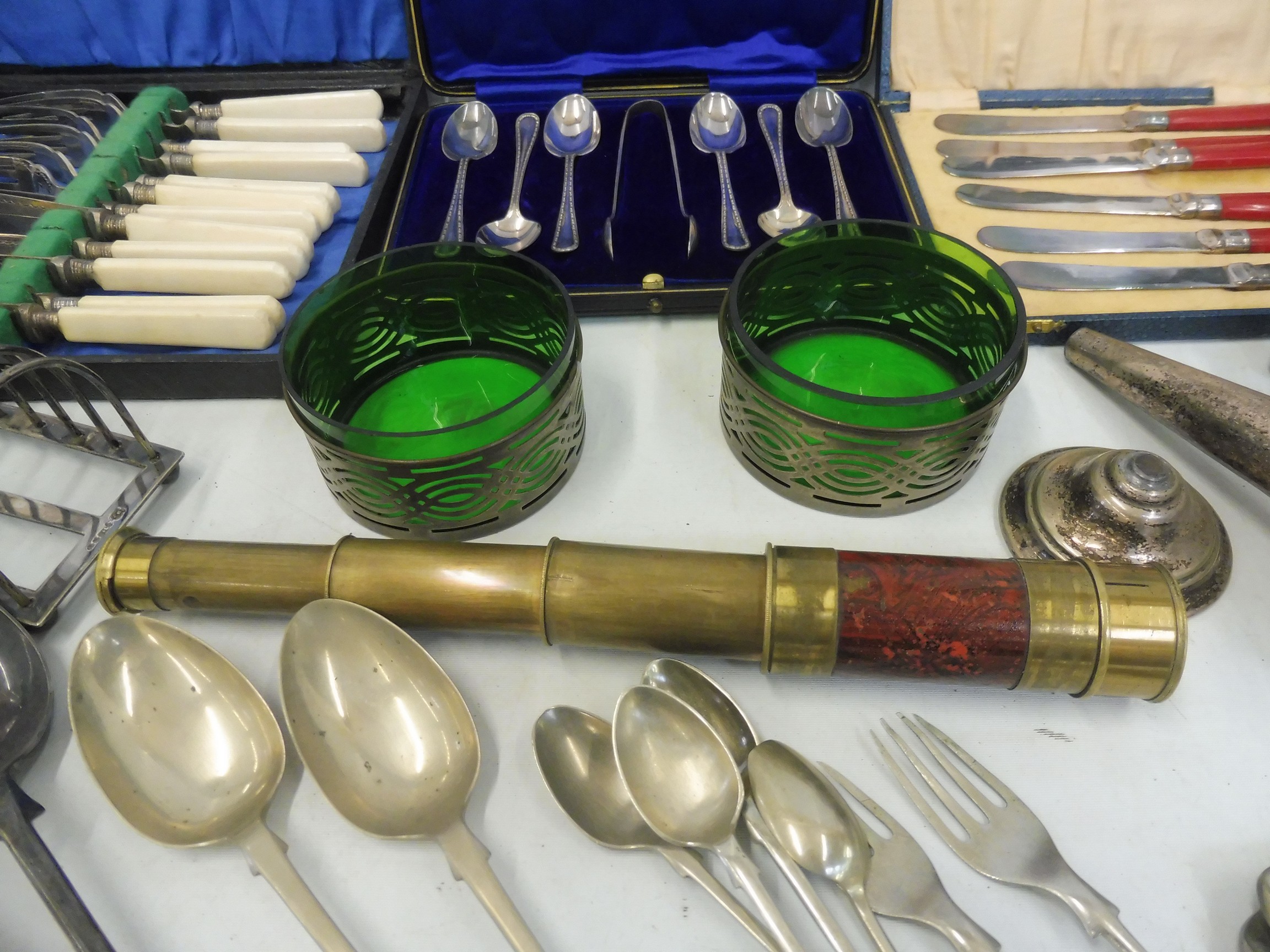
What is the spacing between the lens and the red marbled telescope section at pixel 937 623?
0.60 metres

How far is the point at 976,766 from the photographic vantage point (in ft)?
1.96

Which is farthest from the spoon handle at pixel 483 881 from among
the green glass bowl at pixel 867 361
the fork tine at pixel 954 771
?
the green glass bowl at pixel 867 361

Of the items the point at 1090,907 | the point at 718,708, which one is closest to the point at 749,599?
the point at 718,708

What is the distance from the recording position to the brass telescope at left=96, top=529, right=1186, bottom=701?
1.95 feet

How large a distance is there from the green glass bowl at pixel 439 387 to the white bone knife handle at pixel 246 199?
272 millimetres

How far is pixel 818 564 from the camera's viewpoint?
63 centimetres

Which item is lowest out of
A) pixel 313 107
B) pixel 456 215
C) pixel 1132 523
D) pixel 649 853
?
pixel 649 853

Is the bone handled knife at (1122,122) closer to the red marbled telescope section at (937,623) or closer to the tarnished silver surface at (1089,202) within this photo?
the tarnished silver surface at (1089,202)

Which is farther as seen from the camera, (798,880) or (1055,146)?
(1055,146)

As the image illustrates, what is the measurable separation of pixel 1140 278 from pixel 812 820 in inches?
30.2

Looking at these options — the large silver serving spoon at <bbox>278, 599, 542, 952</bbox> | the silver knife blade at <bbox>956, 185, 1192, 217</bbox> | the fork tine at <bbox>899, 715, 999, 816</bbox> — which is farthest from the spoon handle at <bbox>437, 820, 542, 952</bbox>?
the silver knife blade at <bbox>956, 185, 1192, 217</bbox>

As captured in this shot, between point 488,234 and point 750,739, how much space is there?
744 millimetres

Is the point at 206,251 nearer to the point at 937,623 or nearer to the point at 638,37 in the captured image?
the point at 638,37

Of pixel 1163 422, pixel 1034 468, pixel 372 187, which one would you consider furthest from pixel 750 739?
pixel 372 187
